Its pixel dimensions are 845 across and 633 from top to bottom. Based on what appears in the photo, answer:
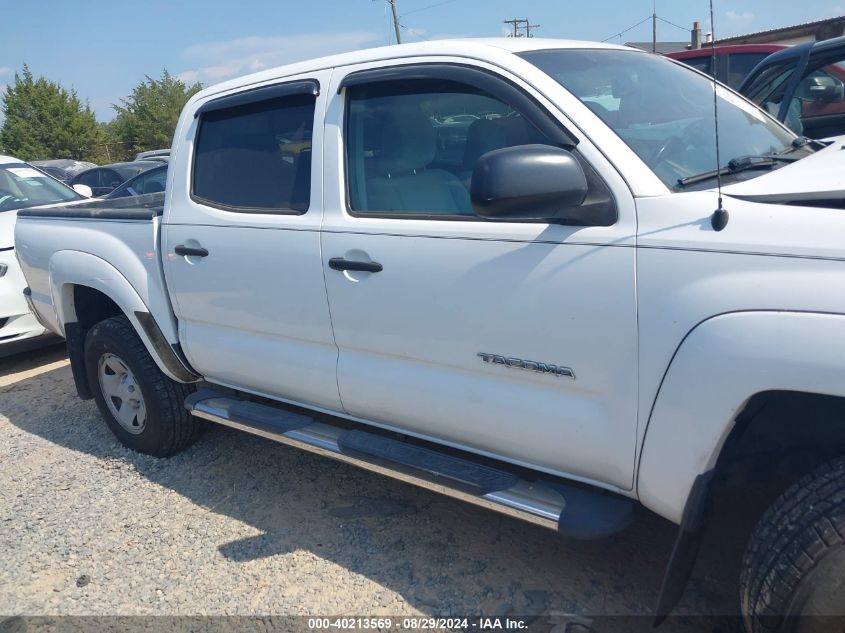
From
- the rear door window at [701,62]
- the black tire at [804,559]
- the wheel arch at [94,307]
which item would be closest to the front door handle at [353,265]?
the wheel arch at [94,307]

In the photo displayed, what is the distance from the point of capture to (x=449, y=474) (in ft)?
8.73

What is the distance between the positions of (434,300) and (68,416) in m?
3.52

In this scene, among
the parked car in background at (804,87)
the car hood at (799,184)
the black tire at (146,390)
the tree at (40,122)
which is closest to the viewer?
the car hood at (799,184)

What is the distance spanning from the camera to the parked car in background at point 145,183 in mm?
9172

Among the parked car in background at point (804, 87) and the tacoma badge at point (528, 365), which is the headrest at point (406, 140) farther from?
the parked car in background at point (804, 87)

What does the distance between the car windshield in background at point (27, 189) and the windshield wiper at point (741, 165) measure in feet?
21.8

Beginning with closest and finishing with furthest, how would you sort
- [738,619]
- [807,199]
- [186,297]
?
1. [807,199]
2. [738,619]
3. [186,297]

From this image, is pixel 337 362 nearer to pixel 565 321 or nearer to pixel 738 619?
pixel 565 321

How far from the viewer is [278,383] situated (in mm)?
3324

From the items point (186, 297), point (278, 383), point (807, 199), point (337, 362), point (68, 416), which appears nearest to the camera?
point (807, 199)

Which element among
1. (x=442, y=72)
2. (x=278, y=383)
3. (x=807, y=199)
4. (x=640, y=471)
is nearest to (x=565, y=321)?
(x=640, y=471)

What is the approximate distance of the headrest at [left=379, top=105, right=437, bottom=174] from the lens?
2883 millimetres

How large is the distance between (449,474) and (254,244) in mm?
1303

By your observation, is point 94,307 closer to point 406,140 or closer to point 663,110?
point 406,140
